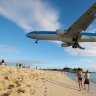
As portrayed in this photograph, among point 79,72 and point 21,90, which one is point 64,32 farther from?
point 21,90

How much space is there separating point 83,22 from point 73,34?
4.35m

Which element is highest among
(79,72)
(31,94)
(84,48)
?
(84,48)

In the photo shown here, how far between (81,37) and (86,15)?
7449mm

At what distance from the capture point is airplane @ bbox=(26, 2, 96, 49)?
3725 cm

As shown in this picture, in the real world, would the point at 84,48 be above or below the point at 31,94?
above

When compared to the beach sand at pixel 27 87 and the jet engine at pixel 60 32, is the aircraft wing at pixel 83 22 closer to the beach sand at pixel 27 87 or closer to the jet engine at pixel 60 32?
the jet engine at pixel 60 32

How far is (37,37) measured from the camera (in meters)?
41.2

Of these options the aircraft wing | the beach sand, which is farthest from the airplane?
the beach sand

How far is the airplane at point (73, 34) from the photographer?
3725 cm

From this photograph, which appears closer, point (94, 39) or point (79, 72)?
point (79, 72)

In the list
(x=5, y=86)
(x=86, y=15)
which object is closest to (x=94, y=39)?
(x=86, y=15)

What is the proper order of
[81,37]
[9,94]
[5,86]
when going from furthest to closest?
[81,37]
[5,86]
[9,94]

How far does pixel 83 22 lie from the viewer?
124ft

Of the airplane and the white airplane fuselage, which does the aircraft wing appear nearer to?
the airplane
